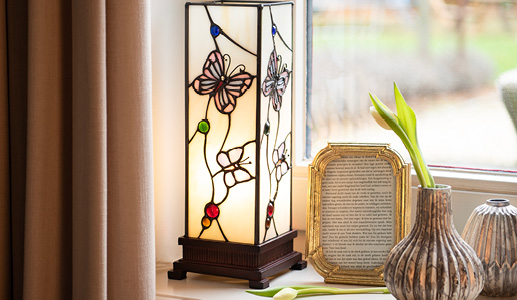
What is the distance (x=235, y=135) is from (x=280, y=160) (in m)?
0.12

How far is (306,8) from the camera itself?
4.72 feet

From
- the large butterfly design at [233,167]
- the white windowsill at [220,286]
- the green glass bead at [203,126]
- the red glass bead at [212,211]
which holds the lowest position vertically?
the white windowsill at [220,286]

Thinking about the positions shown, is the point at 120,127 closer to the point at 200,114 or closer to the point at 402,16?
the point at 200,114

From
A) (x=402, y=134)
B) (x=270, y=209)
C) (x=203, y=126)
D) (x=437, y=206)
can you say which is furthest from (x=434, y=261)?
(x=203, y=126)

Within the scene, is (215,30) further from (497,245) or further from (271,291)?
(497,245)

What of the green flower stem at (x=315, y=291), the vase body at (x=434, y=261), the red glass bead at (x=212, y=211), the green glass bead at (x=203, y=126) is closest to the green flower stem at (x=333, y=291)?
the green flower stem at (x=315, y=291)

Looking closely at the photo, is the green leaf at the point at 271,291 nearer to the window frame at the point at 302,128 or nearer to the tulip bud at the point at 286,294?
the tulip bud at the point at 286,294

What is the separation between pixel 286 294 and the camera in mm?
1115

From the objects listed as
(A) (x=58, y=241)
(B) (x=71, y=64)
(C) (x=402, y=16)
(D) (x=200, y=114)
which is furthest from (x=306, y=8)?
(A) (x=58, y=241)

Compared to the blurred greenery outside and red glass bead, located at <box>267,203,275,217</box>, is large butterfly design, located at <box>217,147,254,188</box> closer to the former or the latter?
red glass bead, located at <box>267,203,275,217</box>

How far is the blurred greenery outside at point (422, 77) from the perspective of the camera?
1306 millimetres

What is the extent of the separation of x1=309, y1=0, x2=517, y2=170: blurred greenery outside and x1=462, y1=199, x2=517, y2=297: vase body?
0.25 meters

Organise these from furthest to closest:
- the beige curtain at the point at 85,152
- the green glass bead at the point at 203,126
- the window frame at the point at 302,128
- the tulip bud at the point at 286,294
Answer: the window frame at the point at 302,128 < the green glass bead at the point at 203,126 < the tulip bud at the point at 286,294 < the beige curtain at the point at 85,152

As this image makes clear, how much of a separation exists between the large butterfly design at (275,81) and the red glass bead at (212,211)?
0.22m
